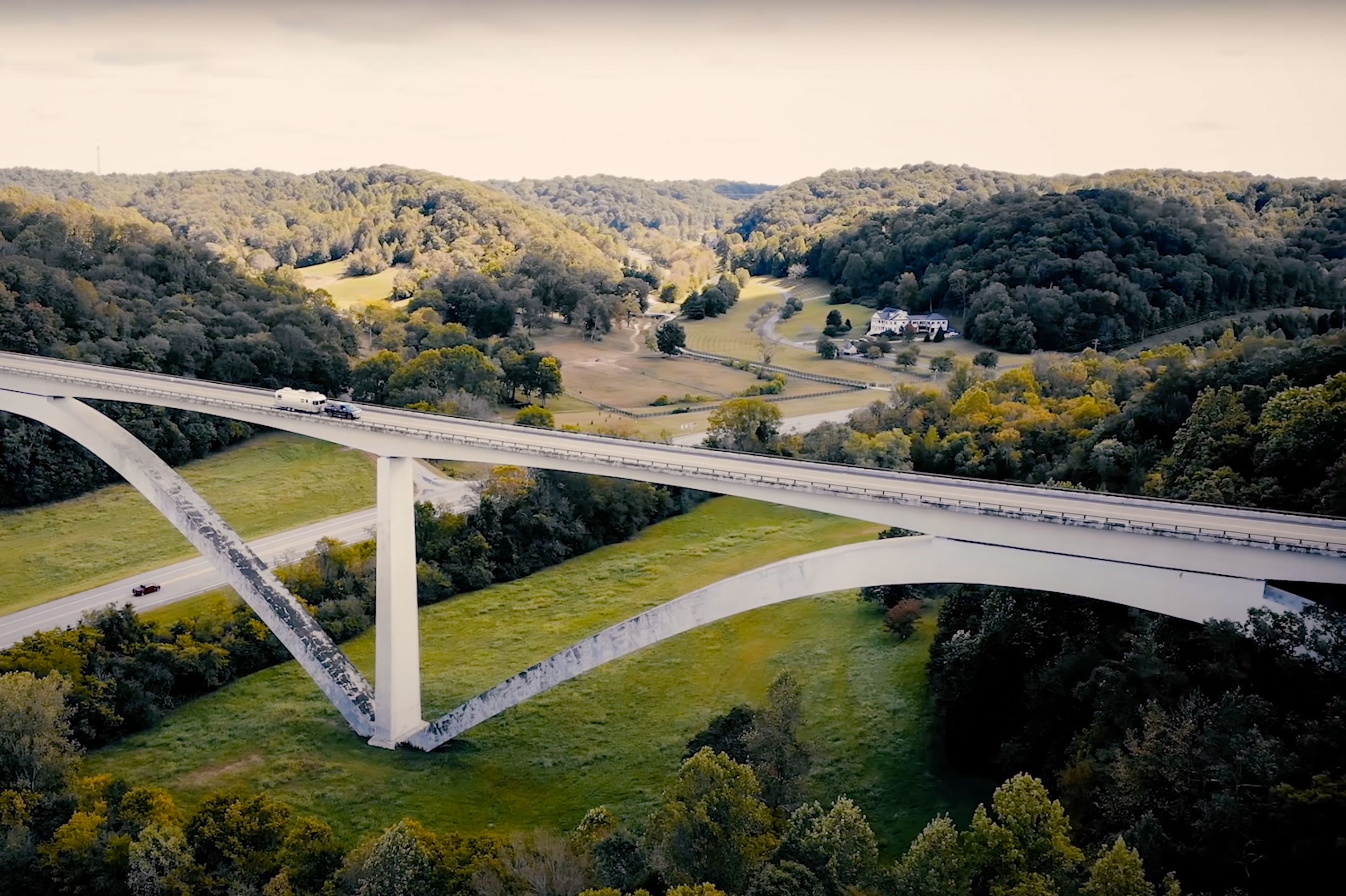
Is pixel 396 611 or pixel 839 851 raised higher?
pixel 396 611

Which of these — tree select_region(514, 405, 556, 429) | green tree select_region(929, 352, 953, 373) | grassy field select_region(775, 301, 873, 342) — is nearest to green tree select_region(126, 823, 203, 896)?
tree select_region(514, 405, 556, 429)

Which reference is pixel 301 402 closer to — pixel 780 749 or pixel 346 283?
pixel 780 749

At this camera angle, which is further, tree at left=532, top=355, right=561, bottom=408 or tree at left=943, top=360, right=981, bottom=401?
tree at left=532, top=355, right=561, bottom=408

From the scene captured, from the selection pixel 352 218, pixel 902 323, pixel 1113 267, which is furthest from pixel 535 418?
pixel 352 218

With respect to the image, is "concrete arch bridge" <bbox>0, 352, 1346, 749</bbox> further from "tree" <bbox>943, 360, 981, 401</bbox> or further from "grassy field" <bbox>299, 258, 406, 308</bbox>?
"grassy field" <bbox>299, 258, 406, 308</bbox>

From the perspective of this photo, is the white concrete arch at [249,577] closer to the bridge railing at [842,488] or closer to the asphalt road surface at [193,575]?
the bridge railing at [842,488]

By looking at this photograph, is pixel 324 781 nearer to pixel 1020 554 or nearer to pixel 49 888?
pixel 49 888
